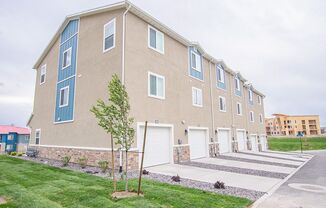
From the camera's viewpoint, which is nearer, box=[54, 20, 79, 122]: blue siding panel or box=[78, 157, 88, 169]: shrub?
box=[78, 157, 88, 169]: shrub

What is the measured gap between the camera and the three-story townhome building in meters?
11.8

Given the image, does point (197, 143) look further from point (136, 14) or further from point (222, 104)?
point (136, 14)

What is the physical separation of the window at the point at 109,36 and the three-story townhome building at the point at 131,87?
65 millimetres

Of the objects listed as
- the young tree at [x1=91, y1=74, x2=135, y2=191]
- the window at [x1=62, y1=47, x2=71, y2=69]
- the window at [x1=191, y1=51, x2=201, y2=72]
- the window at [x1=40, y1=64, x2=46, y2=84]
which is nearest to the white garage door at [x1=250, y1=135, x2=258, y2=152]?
the window at [x1=191, y1=51, x2=201, y2=72]

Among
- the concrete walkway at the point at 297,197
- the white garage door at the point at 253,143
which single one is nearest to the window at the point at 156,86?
Result: the concrete walkway at the point at 297,197

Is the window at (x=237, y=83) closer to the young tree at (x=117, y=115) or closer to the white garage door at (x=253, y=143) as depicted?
the white garage door at (x=253, y=143)

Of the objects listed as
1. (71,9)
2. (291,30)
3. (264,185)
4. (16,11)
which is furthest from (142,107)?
(291,30)

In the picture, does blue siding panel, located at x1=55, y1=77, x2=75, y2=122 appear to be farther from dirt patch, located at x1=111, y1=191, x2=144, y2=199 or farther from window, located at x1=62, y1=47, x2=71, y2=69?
dirt patch, located at x1=111, y1=191, x2=144, y2=199

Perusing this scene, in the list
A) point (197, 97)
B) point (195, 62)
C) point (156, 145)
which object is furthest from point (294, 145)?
point (156, 145)

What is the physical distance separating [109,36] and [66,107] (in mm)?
6285

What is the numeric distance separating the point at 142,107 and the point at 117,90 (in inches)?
212

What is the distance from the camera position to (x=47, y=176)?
28.8 ft

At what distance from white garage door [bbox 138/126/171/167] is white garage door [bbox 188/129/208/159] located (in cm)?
309

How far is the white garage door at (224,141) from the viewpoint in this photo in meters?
20.6
